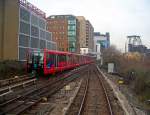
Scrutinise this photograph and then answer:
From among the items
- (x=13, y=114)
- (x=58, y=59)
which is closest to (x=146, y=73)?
(x=58, y=59)

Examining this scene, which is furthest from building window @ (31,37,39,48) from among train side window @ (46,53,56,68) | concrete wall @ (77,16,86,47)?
concrete wall @ (77,16,86,47)

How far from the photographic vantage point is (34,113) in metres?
14.5

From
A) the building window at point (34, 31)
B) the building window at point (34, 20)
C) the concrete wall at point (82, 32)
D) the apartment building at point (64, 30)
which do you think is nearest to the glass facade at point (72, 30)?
the apartment building at point (64, 30)

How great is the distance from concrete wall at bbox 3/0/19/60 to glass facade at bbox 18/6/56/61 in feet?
2.91

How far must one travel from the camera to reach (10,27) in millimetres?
56219

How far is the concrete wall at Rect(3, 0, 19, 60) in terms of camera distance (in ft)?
182

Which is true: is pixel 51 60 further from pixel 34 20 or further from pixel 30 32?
pixel 34 20

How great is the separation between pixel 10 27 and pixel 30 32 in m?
6.29

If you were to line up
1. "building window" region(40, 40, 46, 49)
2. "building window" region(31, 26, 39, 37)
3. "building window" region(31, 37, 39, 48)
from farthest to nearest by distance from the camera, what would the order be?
"building window" region(40, 40, 46, 49) < "building window" region(31, 26, 39, 37) < "building window" region(31, 37, 39, 48)

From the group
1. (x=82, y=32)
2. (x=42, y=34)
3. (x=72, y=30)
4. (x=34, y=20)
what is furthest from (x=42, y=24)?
(x=82, y=32)

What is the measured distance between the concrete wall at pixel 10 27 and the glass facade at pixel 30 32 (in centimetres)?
89

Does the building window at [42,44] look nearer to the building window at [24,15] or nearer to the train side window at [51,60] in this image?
the building window at [24,15]

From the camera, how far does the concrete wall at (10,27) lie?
5547 cm

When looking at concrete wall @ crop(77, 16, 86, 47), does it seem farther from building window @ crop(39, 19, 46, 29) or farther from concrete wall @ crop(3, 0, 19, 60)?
concrete wall @ crop(3, 0, 19, 60)
